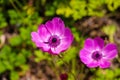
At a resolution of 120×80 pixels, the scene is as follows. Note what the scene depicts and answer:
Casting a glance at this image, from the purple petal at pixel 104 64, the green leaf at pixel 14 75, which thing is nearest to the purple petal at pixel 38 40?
the purple petal at pixel 104 64

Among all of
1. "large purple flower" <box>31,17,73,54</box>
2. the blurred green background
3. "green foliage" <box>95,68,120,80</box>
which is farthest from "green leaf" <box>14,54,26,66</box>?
"large purple flower" <box>31,17,73,54</box>

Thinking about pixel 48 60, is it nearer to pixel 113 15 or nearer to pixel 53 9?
pixel 53 9

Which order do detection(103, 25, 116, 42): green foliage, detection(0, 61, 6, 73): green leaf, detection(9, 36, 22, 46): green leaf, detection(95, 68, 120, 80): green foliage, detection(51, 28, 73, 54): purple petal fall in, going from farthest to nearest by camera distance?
detection(103, 25, 116, 42): green foliage
detection(9, 36, 22, 46): green leaf
detection(0, 61, 6, 73): green leaf
detection(95, 68, 120, 80): green foliage
detection(51, 28, 73, 54): purple petal

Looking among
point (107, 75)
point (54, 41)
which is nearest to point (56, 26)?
point (54, 41)

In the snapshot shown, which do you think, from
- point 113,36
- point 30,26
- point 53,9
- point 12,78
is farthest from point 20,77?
point 113,36

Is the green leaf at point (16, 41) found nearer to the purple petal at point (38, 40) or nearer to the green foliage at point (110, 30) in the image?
the green foliage at point (110, 30)

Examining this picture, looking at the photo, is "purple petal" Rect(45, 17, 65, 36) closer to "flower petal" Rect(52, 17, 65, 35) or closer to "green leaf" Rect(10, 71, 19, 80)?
"flower petal" Rect(52, 17, 65, 35)
